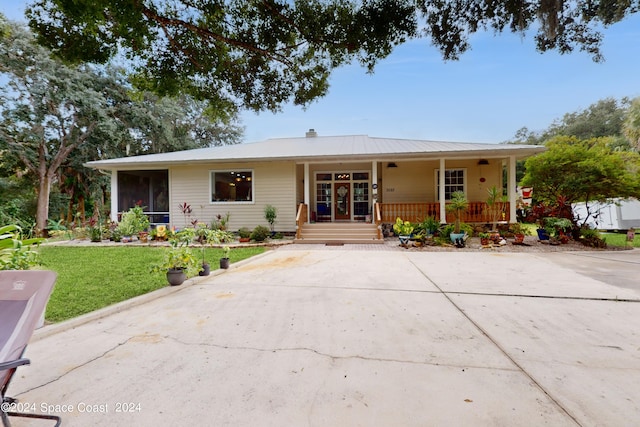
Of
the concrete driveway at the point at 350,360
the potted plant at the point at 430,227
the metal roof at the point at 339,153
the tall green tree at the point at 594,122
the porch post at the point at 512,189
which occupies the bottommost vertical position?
the concrete driveway at the point at 350,360

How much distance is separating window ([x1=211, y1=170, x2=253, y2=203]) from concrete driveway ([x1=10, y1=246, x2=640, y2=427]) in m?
7.84

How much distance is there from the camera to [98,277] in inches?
207

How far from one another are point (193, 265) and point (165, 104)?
17.7 m

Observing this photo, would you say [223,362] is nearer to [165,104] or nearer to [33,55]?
[33,55]

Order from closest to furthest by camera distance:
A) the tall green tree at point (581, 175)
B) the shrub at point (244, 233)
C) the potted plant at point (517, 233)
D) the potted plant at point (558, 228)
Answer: the tall green tree at point (581, 175)
the potted plant at point (558, 228)
the potted plant at point (517, 233)
the shrub at point (244, 233)

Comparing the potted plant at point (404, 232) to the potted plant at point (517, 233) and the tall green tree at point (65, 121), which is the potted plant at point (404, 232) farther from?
the tall green tree at point (65, 121)

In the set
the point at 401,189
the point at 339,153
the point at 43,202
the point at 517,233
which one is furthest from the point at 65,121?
the point at 517,233

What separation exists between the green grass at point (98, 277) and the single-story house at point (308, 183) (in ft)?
11.9

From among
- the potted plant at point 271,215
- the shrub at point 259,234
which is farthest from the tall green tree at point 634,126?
the shrub at point 259,234

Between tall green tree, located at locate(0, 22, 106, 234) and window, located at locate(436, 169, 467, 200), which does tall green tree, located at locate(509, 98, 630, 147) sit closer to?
window, located at locate(436, 169, 467, 200)

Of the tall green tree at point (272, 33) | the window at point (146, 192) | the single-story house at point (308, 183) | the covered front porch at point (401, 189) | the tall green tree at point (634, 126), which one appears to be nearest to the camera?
the tall green tree at point (272, 33)

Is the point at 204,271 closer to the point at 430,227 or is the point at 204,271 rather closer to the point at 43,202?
the point at 430,227

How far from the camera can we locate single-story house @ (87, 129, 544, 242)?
35.9 feet

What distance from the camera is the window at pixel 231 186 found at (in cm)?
1188
